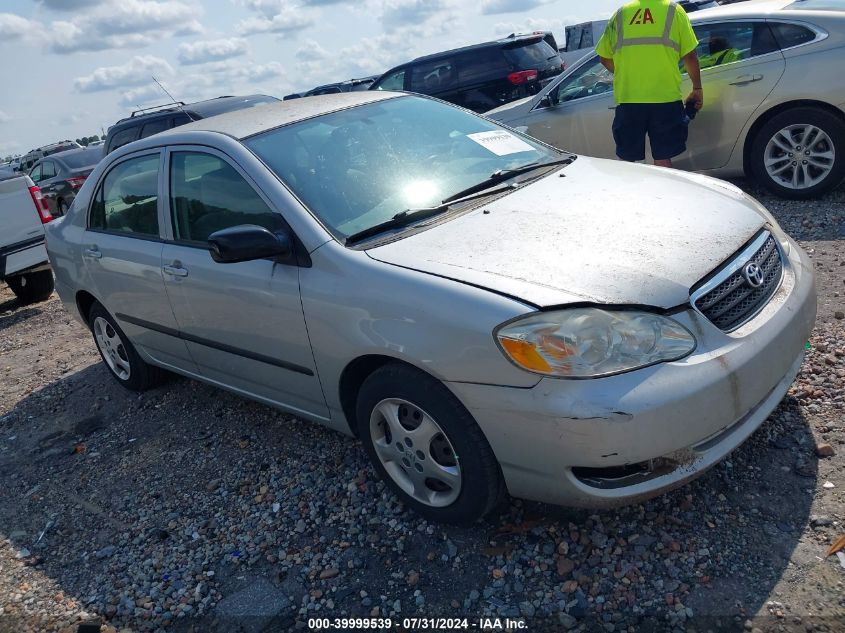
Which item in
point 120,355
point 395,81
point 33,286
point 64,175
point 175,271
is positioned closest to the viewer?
point 175,271

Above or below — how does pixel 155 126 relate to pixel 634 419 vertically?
above

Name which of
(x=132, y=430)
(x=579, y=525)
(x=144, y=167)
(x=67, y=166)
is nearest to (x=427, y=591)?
(x=579, y=525)

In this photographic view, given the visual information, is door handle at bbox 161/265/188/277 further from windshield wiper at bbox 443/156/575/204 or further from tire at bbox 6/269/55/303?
tire at bbox 6/269/55/303

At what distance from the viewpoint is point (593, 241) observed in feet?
9.15

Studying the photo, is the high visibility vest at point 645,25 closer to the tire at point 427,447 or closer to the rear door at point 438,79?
the tire at point 427,447

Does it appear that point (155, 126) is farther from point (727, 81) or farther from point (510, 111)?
point (727, 81)

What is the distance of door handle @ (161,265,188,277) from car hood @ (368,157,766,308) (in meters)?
1.33

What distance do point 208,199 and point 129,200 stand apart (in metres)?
0.98

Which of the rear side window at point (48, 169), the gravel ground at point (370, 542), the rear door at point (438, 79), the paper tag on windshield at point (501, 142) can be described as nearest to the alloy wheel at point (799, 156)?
the gravel ground at point (370, 542)

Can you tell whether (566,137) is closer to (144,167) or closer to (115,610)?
(144,167)

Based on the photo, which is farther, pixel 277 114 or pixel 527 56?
pixel 527 56

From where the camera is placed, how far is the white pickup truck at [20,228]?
25.5 ft

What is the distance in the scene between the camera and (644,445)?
2375 millimetres

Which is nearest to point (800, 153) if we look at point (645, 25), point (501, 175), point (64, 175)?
point (645, 25)
